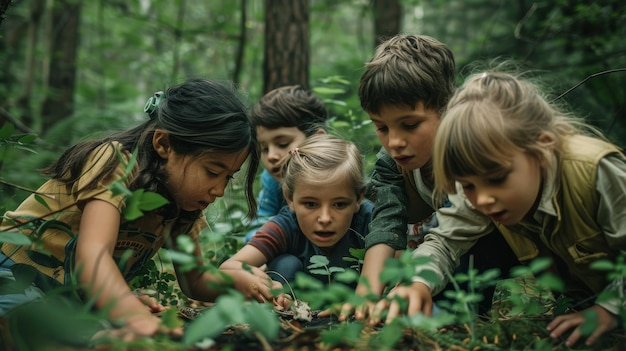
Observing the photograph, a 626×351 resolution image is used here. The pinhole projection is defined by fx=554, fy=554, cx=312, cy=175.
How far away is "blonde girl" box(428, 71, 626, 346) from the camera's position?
1.88 m

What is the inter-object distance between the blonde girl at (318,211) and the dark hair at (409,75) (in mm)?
459

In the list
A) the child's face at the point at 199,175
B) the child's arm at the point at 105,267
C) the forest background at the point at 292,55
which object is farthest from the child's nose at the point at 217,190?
→ the forest background at the point at 292,55

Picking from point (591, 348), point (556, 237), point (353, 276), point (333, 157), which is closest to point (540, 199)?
point (556, 237)

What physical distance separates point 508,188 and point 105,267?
141cm

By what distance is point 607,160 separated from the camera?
6.38 feet

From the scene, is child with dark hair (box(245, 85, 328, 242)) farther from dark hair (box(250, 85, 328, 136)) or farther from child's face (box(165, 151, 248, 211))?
child's face (box(165, 151, 248, 211))

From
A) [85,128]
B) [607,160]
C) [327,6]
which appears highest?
[327,6]

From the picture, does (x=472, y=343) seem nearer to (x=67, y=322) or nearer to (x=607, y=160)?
(x=607, y=160)

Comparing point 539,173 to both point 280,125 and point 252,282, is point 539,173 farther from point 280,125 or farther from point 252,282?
point 280,125

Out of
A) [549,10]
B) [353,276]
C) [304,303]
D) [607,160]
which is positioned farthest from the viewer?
[549,10]

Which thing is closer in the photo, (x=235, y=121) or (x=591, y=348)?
(x=591, y=348)

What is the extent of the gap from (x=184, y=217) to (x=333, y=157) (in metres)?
0.87

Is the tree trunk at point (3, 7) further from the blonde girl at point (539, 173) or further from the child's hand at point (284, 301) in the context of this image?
the blonde girl at point (539, 173)

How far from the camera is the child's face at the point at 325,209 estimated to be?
2.97m
